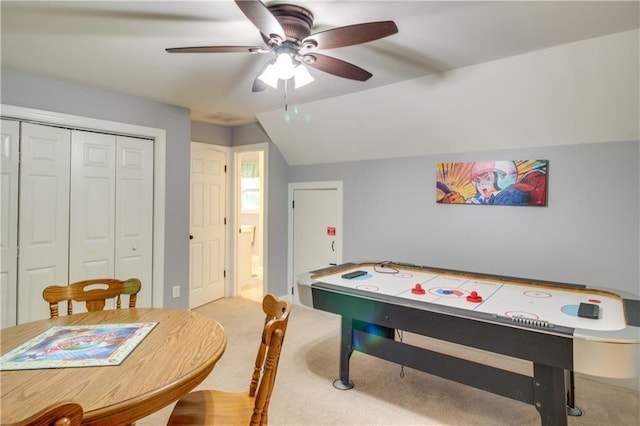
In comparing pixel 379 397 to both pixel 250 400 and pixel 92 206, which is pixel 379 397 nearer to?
pixel 250 400

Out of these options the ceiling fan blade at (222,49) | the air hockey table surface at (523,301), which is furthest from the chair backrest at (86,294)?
the ceiling fan blade at (222,49)

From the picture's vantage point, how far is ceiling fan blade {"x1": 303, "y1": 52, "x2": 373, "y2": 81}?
76.4 inches

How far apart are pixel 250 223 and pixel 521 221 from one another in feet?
14.9

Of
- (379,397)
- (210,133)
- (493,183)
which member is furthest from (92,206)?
(493,183)

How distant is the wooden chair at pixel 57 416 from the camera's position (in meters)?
0.71

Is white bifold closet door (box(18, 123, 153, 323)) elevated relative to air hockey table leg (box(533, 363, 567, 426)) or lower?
elevated

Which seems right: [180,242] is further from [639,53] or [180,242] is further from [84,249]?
[639,53]

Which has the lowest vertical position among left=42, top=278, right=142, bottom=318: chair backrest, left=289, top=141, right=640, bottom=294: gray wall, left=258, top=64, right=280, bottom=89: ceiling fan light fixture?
left=42, top=278, right=142, bottom=318: chair backrest

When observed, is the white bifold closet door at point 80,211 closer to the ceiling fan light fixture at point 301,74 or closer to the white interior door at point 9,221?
the white interior door at point 9,221

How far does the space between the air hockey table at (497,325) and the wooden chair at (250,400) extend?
0.80 metres

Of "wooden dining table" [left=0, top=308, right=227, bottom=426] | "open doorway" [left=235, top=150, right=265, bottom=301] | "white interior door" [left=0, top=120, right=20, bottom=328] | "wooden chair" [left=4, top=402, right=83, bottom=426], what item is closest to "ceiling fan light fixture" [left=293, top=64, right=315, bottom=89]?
"wooden dining table" [left=0, top=308, right=227, bottom=426]

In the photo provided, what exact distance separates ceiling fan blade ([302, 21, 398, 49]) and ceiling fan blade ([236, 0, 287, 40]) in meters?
0.19

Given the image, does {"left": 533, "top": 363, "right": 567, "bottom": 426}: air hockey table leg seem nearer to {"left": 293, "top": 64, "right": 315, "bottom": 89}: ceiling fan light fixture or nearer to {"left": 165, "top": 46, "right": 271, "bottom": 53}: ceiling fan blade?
{"left": 293, "top": 64, "right": 315, "bottom": 89}: ceiling fan light fixture

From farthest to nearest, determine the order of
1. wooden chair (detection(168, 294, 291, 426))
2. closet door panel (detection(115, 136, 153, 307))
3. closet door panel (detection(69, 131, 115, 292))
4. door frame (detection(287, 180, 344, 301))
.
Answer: door frame (detection(287, 180, 344, 301))
closet door panel (detection(115, 136, 153, 307))
closet door panel (detection(69, 131, 115, 292))
wooden chair (detection(168, 294, 291, 426))
